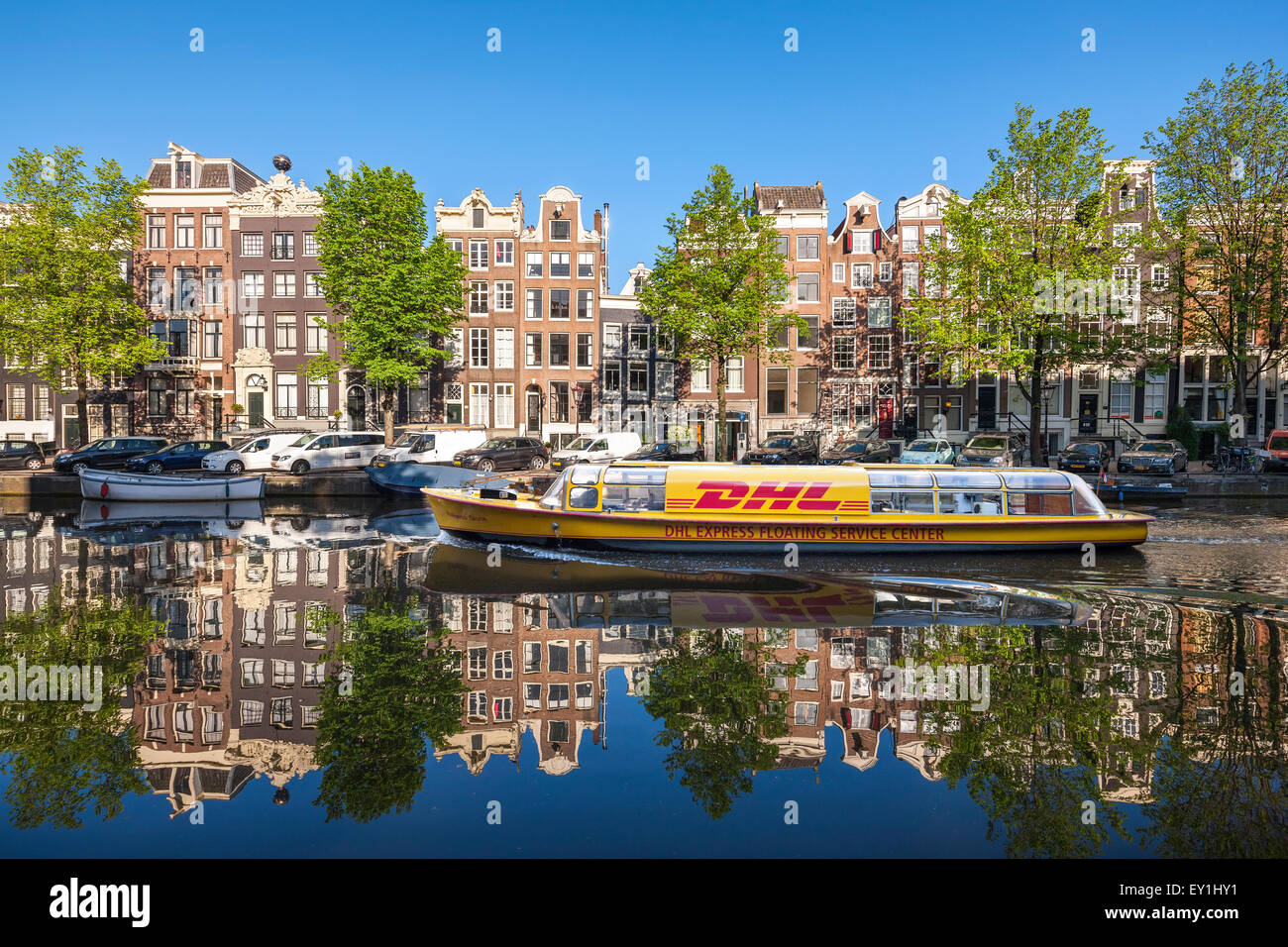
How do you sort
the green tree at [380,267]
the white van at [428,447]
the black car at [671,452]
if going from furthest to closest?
the green tree at [380,267] < the black car at [671,452] < the white van at [428,447]

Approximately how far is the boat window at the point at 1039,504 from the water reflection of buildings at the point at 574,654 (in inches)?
138

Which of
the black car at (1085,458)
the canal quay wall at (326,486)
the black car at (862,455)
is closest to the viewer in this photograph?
the canal quay wall at (326,486)

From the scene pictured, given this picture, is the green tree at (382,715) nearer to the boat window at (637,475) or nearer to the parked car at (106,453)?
the boat window at (637,475)

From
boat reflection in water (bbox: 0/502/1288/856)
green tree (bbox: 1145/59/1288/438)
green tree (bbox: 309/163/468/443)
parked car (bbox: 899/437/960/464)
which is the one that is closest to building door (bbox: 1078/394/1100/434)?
green tree (bbox: 1145/59/1288/438)

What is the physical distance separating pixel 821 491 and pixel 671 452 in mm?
19543

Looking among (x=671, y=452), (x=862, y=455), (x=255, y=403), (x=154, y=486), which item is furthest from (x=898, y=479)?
(x=255, y=403)

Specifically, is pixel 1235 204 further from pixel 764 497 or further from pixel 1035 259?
pixel 764 497

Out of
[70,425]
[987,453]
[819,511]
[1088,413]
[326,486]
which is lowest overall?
[326,486]

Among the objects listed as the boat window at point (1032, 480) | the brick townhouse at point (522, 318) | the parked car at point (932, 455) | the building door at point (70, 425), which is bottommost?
the boat window at point (1032, 480)

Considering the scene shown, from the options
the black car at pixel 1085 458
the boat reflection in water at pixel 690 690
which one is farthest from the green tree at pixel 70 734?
the black car at pixel 1085 458

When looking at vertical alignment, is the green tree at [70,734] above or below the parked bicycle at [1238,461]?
below

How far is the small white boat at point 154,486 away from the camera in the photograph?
26.6 meters

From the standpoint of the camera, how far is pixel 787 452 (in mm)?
36969
